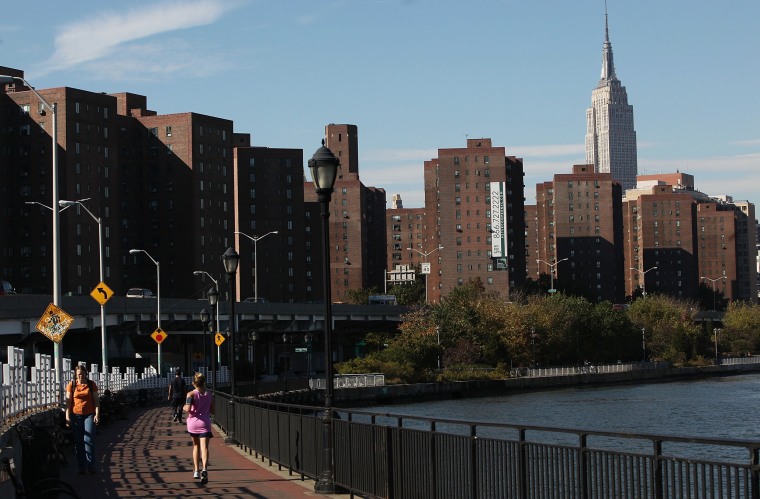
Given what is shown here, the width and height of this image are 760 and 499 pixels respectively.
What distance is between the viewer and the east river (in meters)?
72.1

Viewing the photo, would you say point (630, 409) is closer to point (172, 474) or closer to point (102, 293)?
point (102, 293)

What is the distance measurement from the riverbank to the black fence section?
267 feet

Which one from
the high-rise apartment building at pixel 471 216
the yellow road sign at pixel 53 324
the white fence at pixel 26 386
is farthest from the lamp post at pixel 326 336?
the high-rise apartment building at pixel 471 216

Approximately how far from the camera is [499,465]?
47.1ft

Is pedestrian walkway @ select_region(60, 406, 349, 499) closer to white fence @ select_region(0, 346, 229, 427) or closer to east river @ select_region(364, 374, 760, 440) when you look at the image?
white fence @ select_region(0, 346, 229, 427)

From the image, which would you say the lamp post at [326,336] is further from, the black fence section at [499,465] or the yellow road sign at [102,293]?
the yellow road sign at [102,293]

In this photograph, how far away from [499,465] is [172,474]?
10.6 metres

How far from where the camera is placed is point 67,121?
159 m

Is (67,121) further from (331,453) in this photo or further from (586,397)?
(331,453)

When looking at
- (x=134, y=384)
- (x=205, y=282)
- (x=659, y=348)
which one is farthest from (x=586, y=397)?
(x=205, y=282)

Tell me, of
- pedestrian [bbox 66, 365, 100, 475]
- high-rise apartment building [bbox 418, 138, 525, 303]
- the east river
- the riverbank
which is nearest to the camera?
pedestrian [bbox 66, 365, 100, 475]

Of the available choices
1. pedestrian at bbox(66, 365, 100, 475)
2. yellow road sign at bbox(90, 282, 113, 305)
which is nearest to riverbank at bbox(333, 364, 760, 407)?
yellow road sign at bbox(90, 282, 113, 305)

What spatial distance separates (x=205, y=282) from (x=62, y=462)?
15155 cm

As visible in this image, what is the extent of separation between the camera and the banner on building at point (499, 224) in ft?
633
